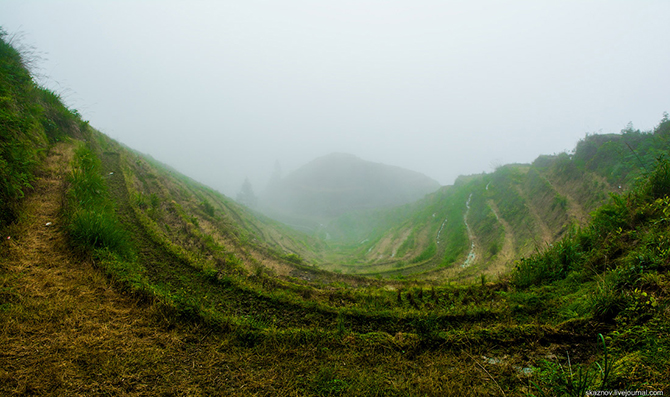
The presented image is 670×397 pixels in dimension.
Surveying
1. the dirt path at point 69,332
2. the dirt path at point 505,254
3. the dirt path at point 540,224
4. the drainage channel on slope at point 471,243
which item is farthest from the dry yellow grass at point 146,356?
the dirt path at point 540,224

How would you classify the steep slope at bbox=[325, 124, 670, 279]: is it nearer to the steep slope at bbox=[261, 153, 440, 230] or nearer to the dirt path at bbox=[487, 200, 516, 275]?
the dirt path at bbox=[487, 200, 516, 275]

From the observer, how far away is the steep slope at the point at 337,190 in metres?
75.2

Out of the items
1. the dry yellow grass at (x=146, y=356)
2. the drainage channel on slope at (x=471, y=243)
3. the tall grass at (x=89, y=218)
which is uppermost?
the tall grass at (x=89, y=218)

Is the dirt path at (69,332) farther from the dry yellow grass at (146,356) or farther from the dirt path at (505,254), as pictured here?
the dirt path at (505,254)

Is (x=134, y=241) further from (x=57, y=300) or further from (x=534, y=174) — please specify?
(x=534, y=174)

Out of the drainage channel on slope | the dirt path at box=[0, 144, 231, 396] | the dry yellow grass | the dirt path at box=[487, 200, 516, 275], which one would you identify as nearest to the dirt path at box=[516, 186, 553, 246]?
the dirt path at box=[487, 200, 516, 275]

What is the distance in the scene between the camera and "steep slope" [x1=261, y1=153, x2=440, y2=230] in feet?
247

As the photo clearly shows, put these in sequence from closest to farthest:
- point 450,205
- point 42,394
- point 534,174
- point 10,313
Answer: point 42,394 < point 10,313 < point 534,174 < point 450,205

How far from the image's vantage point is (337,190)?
85.2 meters

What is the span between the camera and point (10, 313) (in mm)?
2941

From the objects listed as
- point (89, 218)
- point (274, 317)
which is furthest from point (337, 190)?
point (274, 317)

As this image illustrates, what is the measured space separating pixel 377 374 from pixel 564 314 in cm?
350

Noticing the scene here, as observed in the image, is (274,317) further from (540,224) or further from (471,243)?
(540,224)

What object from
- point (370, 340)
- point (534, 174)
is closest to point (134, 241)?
point (370, 340)
